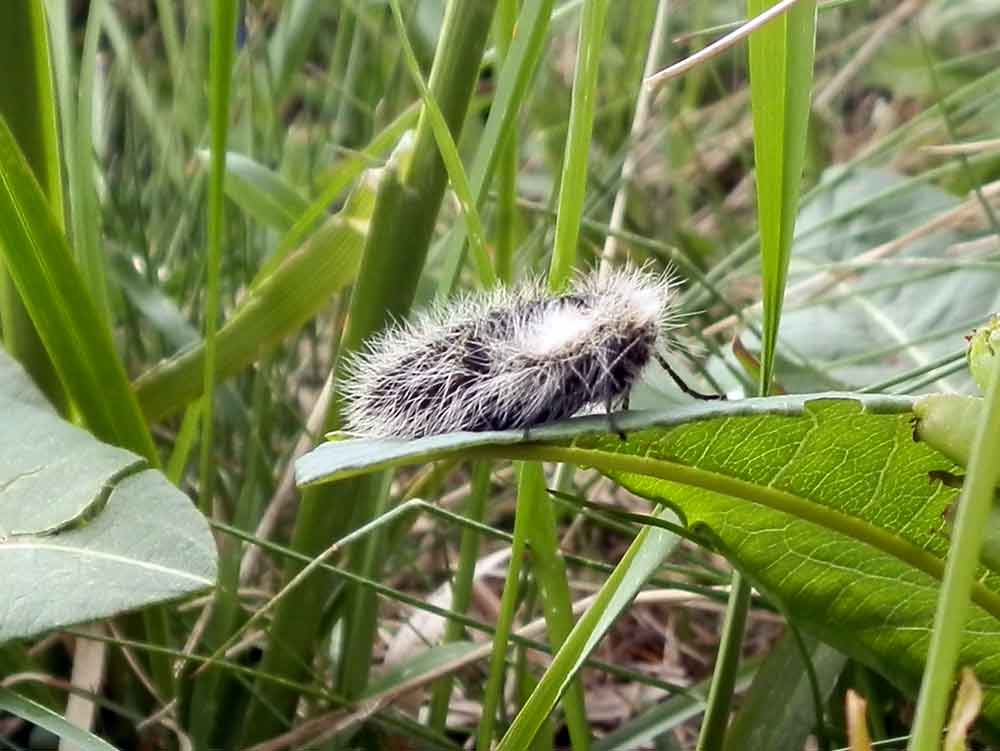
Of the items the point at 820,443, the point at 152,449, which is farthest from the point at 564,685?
the point at 152,449

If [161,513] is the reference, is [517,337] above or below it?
above

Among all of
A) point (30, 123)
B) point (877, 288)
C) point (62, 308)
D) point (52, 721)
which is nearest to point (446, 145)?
point (62, 308)

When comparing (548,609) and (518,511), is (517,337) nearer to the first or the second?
(518,511)

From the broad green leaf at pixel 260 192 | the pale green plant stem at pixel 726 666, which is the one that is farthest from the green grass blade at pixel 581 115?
the broad green leaf at pixel 260 192

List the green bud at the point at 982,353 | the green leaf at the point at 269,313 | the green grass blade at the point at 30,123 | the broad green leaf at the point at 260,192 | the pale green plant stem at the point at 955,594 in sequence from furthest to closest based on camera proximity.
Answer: the broad green leaf at the point at 260,192 → the green leaf at the point at 269,313 → the green grass blade at the point at 30,123 → the green bud at the point at 982,353 → the pale green plant stem at the point at 955,594

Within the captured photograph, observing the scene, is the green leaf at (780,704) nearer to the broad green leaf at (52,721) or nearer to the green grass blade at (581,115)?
the green grass blade at (581,115)

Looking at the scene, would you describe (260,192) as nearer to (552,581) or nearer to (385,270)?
(385,270)
